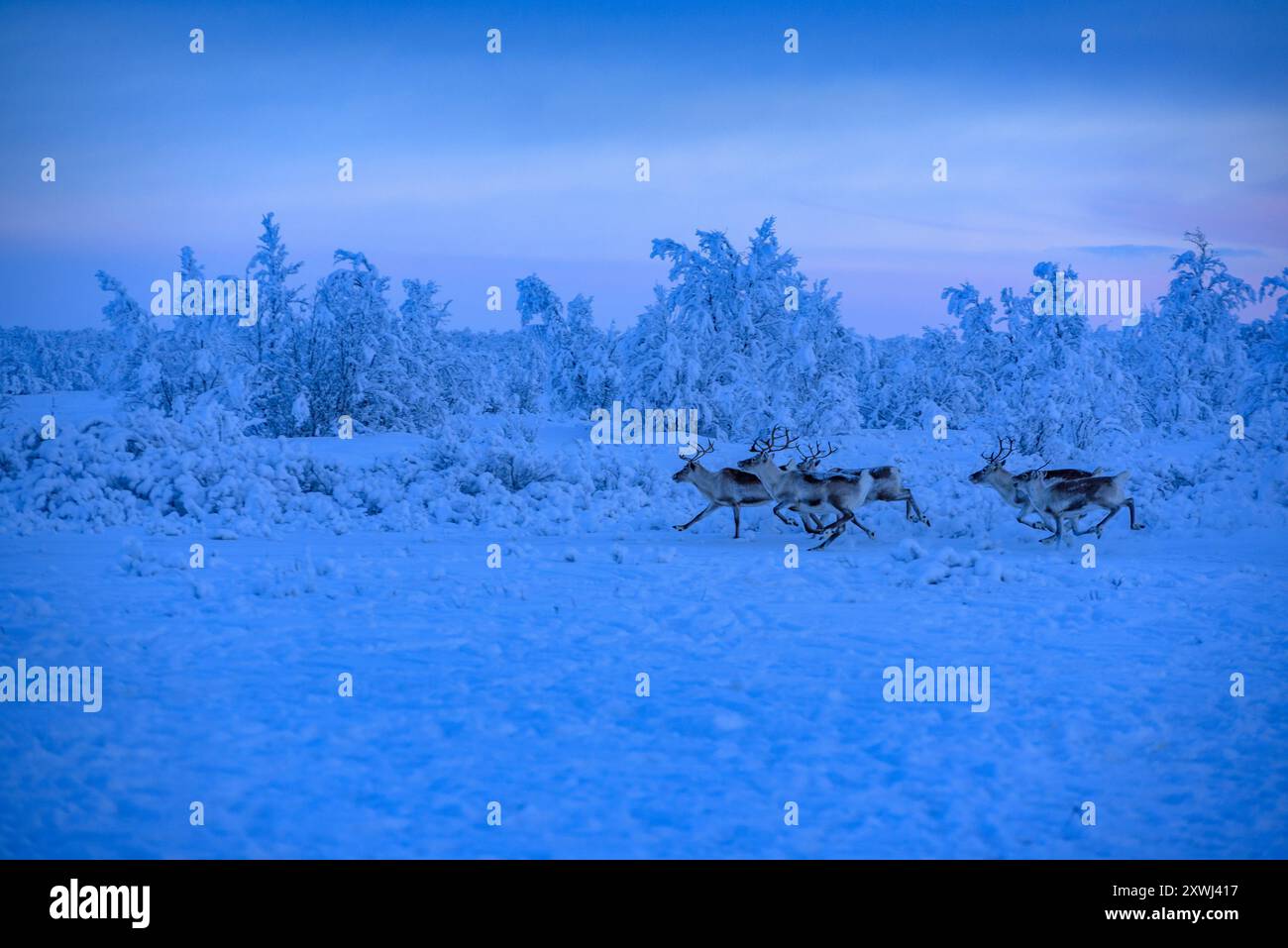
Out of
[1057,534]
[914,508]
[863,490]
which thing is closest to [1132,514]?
[1057,534]

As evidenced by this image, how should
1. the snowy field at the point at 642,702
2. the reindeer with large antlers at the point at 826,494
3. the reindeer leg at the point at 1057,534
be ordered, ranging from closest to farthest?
the snowy field at the point at 642,702 → the reindeer leg at the point at 1057,534 → the reindeer with large antlers at the point at 826,494

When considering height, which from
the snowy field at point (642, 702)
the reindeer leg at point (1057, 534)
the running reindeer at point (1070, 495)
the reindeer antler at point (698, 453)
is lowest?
the snowy field at point (642, 702)

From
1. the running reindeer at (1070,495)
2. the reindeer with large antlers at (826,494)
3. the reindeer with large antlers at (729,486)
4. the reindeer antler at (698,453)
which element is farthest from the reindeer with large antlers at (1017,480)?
the reindeer antler at (698,453)

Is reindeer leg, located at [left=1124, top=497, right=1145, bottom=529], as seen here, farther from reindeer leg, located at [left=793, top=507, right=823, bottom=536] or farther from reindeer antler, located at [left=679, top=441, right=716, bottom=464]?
reindeer antler, located at [left=679, top=441, right=716, bottom=464]

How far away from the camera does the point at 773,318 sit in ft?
106

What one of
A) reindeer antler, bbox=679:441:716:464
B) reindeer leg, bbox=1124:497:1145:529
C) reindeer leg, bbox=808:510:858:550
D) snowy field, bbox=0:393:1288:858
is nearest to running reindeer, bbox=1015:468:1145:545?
reindeer leg, bbox=1124:497:1145:529

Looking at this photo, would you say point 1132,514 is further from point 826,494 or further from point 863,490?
point 826,494

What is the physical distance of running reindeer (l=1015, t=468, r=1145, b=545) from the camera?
14953 millimetres

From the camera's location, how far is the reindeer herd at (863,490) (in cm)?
1503

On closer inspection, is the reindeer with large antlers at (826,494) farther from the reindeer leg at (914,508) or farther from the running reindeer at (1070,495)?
the running reindeer at (1070,495)

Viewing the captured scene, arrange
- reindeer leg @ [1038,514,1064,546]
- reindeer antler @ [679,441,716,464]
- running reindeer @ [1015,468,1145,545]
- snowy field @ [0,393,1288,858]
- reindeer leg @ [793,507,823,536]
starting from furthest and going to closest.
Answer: reindeer antler @ [679,441,716,464]
reindeer leg @ [793,507,823,536]
reindeer leg @ [1038,514,1064,546]
running reindeer @ [1015,468,1145,545]
snowy field @ [0,393,1288,858]

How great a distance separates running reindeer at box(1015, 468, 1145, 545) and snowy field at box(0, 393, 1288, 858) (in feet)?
1.82
